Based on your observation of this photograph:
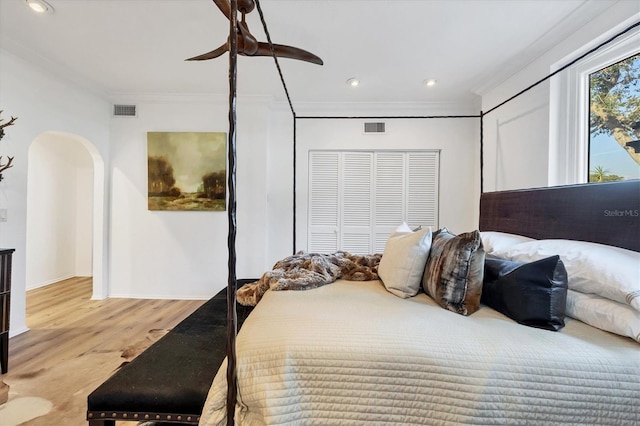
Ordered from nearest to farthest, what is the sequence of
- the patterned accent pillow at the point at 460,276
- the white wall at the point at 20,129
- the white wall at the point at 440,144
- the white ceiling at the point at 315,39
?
the patterned accent pillow at the point at 460,276 < the white ceiling at the point at 315,39 < the white wall at the point at 20,129 < the white wall at the point at 440,144

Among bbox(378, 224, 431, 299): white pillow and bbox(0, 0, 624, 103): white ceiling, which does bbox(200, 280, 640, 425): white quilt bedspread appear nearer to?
bbox(378, 224, 431, 299): white pillow

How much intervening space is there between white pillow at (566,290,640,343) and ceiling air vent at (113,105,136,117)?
15.3ft

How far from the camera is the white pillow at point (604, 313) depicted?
1005 millimetres

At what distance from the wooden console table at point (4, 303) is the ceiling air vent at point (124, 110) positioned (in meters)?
2.19

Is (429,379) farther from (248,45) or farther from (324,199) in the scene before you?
(324,199)

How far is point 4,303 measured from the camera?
2.02 metres

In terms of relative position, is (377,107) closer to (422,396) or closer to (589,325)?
(589,325)

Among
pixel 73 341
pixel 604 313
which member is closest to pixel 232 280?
pixel 604 313

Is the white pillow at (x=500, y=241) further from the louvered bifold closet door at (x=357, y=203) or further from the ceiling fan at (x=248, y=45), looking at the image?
the ceiling fan at (x=248, y=45)

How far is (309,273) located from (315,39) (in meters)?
1.99

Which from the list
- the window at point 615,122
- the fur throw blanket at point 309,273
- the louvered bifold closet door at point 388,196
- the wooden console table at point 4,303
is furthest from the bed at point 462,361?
the louvered bifold closet door at point 388,196

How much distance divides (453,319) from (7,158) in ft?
12.6

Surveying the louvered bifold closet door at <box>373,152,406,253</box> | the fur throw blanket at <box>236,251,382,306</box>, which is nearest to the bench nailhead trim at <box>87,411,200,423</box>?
the fur throw blanket at <box>236,251,382,306</box>

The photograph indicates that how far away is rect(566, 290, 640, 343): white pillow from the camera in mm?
1005
